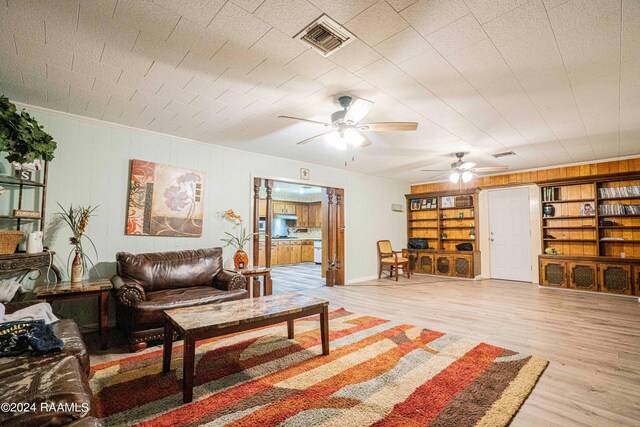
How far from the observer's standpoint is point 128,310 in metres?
2.82

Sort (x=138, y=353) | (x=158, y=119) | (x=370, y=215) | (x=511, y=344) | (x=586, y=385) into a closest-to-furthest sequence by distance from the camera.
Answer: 1. (x=586, y=385)
2. (x=138, y=353)
3. (x=511, y=344)
4. (x=158, y=119)
5. (x=370, y=215)

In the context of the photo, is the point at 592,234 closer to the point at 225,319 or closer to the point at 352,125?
the point at 352,125

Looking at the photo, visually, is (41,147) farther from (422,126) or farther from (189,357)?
(422,126)

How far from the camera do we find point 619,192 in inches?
213

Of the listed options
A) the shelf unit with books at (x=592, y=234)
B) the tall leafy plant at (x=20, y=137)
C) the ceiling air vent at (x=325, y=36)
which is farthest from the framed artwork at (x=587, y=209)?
the tall leafy plant at (x=20, y=137)

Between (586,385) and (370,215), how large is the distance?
5.15m

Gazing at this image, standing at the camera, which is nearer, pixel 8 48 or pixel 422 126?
pixel 8 48

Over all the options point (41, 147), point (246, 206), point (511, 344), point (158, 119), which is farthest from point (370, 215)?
point (41, 147)

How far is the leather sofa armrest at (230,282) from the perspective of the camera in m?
3.54

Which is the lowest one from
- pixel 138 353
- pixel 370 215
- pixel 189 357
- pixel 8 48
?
pixel 138 353

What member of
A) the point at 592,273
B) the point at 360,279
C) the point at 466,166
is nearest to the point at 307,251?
the point at 360,279

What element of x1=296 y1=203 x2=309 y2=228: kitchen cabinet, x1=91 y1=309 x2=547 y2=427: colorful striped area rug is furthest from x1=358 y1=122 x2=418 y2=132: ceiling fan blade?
x1=296 y1=203 x2=309 y2=228: kitchen cabinet

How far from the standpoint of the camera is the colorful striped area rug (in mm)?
1747

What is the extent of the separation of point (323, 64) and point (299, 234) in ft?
29.6
